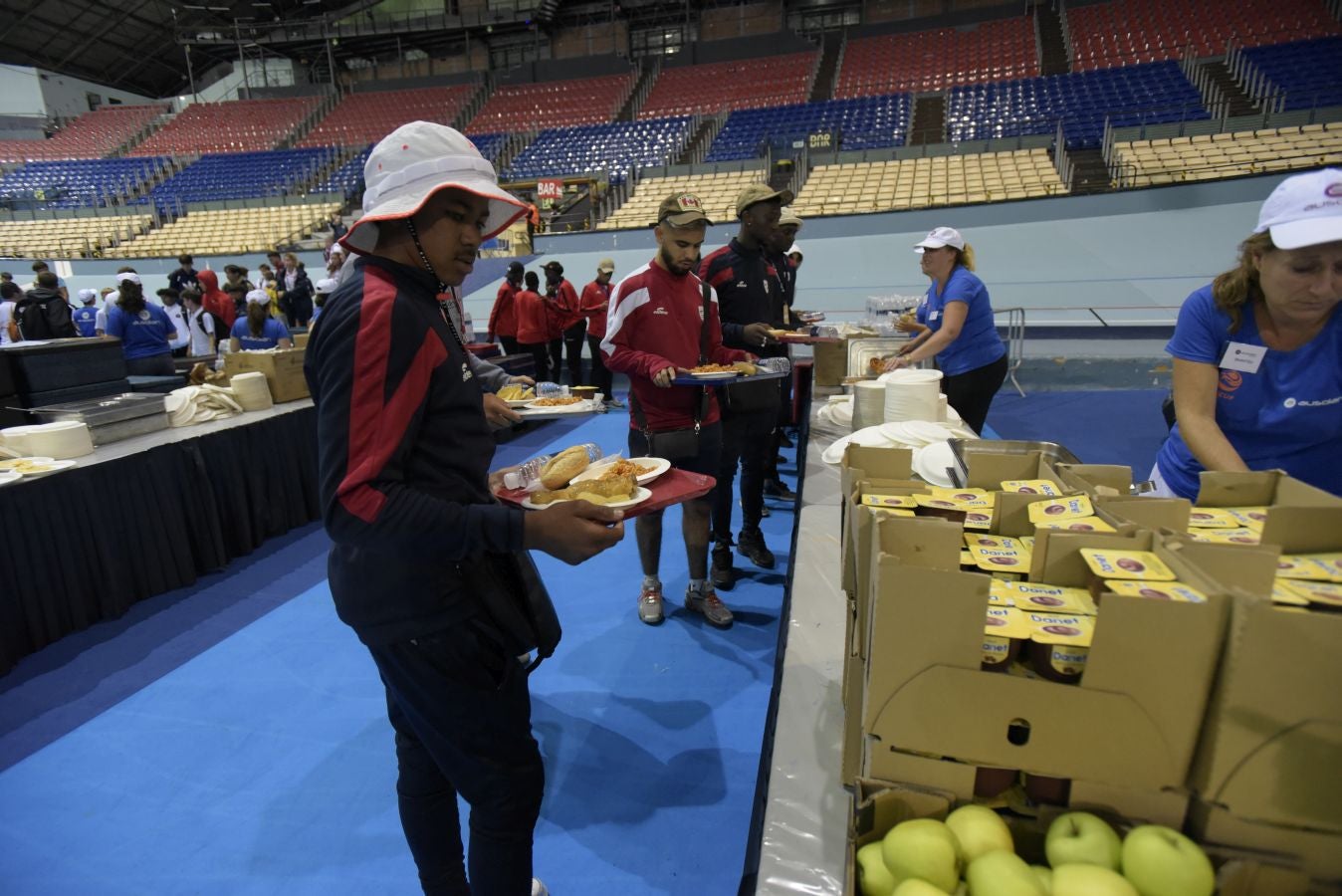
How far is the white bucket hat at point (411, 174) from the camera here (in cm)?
111

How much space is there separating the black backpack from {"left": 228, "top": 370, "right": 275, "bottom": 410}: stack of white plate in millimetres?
2856

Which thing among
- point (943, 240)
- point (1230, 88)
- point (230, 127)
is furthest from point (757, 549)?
point (230, 127)

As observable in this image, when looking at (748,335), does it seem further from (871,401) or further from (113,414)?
(113,414)

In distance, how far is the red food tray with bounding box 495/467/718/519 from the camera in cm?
147

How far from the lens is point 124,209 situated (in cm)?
1838

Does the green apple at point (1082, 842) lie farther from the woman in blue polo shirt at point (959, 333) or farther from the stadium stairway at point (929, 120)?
the stadium stairway at point (929, 120)

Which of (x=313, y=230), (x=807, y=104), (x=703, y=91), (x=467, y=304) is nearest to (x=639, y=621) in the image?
(x=467, y=304)

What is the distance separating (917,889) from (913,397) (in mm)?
1925

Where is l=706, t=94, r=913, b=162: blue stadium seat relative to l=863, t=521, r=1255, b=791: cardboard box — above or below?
above

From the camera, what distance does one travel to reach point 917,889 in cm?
74

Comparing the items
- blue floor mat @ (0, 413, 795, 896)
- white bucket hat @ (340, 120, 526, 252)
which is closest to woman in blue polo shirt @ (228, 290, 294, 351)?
blue floor mat @ (0, 413, 795, 896)

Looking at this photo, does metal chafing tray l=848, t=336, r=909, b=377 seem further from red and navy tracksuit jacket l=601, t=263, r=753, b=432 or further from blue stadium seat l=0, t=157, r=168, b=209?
blue stadium seat l=0, t=157, r=168, b=209

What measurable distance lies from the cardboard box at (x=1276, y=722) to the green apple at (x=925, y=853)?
301 mm

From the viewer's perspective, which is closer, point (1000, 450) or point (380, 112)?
point (1000, 450)
